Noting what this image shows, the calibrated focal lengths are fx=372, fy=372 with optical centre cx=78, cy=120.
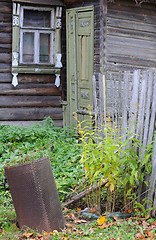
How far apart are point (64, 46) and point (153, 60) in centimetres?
223

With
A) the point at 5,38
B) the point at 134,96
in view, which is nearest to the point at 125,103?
the point at 134,96

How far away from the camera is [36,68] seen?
916cm

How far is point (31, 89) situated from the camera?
30.5 feet

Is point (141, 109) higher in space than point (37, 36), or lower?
lower

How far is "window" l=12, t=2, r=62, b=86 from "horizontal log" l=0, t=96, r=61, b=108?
411mm

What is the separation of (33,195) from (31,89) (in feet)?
18.2

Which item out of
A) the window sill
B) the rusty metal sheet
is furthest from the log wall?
the rusty metal sheet

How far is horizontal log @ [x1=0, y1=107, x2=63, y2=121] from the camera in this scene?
9.18m

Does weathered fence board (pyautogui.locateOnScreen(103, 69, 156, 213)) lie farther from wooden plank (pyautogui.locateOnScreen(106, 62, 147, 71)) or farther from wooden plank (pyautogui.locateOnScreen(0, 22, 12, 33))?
wooden plank (pyautogui.locateOnScreen(0, 22, 12, 33))

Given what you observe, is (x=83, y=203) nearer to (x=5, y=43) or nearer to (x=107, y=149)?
(x=107, y=149)

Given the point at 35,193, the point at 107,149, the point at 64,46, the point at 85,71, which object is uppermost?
the point at 64,46

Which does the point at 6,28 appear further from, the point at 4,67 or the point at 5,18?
the point at 4,67

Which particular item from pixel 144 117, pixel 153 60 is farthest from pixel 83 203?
pixel 153 60

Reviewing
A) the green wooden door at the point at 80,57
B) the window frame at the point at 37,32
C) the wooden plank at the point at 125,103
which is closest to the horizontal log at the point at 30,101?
the green wooden door at the point at 80,57
